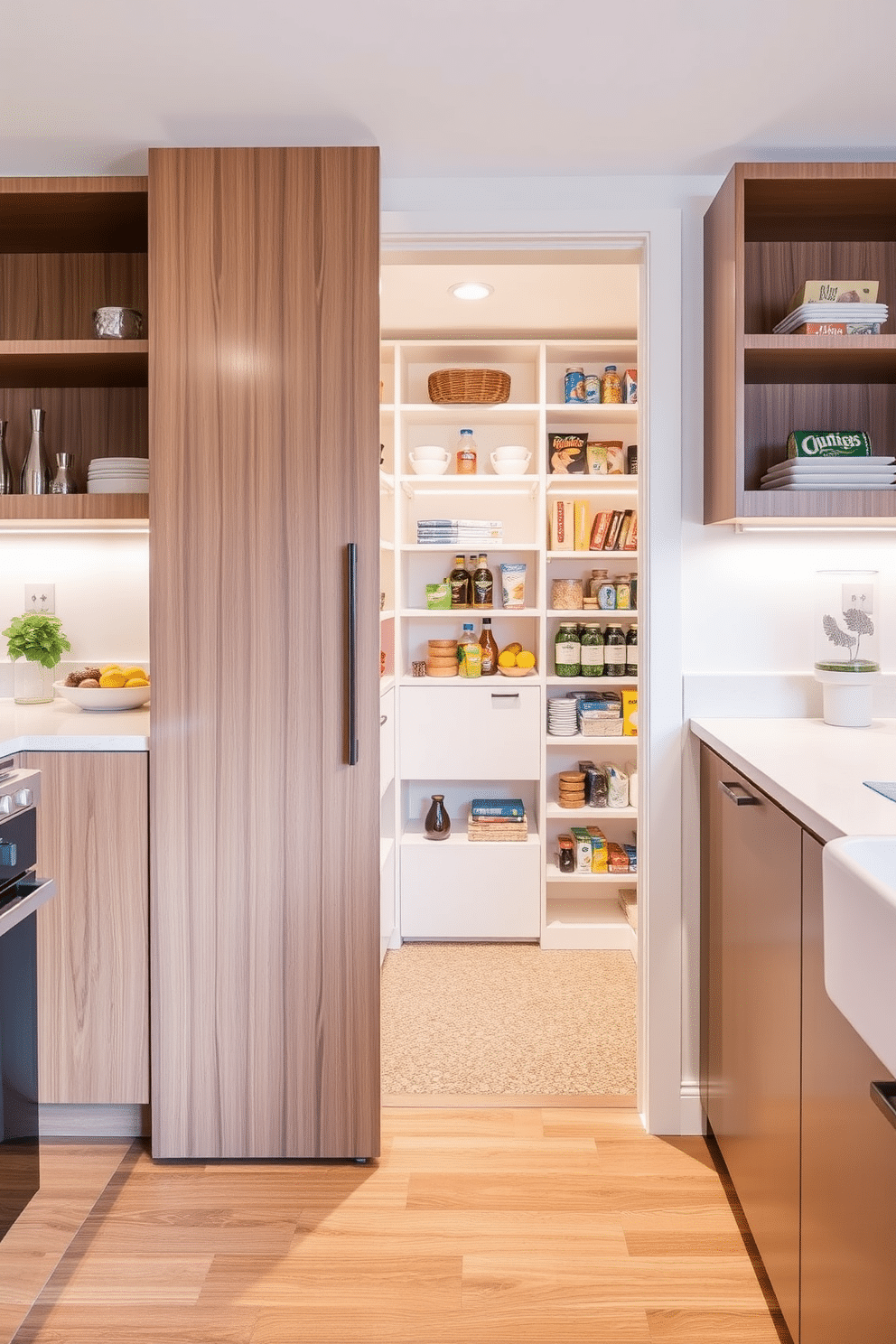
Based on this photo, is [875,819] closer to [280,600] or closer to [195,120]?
[280,600]

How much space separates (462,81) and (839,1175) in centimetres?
199

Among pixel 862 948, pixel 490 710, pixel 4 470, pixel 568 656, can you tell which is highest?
pixel 4 470

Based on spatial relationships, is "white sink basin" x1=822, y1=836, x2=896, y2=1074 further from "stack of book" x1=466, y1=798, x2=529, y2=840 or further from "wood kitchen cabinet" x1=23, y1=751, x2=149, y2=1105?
"stack of book" x1=466, y1=798, x2=529, y2=840

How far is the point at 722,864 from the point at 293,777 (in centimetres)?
Result: 96

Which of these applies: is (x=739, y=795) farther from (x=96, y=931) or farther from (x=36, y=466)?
(x=36, y=466)

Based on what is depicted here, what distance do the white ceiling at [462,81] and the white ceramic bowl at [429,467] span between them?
1.37 metres

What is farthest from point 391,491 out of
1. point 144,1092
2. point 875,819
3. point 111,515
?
point 875,819

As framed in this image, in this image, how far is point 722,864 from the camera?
199 centimetres

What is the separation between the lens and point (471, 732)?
138 inches

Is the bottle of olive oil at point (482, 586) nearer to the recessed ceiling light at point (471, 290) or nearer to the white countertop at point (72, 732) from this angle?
the recessed ceiling light at point (471, 290)

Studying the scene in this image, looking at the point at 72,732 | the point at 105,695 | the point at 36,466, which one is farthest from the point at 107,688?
the point at 36,466

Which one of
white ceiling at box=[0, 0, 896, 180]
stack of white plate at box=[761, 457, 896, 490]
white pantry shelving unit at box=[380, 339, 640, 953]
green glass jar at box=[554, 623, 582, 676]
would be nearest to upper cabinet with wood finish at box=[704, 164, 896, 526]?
stack of white plate at box=[761, 457, 896, 490]

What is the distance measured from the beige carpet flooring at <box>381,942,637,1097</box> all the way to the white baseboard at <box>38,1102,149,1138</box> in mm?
632

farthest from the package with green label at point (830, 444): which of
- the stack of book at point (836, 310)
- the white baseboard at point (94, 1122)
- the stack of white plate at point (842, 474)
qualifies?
the white baseboard at point (94, 1122)
